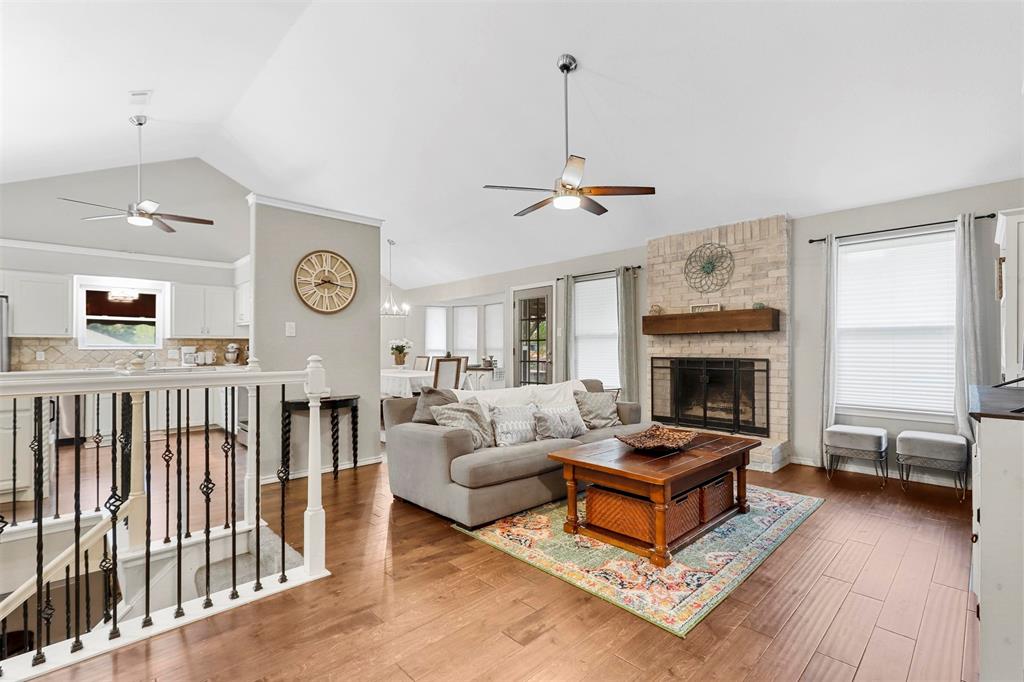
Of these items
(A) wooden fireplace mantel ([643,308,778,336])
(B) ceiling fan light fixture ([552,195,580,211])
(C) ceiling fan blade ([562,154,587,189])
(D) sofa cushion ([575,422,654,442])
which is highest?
(C) ceiling fan blade ([562,154,587,189])

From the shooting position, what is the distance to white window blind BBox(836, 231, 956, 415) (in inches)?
165

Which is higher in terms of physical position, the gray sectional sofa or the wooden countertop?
the wooden countertop

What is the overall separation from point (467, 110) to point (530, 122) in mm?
617

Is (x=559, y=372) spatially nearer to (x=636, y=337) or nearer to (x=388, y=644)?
(x=636, y=337)

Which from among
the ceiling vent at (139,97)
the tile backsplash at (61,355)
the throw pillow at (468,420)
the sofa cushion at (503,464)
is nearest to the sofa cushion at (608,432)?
the sofa cushion at (503,464)

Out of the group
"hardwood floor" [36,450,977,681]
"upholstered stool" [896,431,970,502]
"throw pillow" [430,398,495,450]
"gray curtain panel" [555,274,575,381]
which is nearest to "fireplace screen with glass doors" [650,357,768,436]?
"upholstered stool" [896,431,970,502]

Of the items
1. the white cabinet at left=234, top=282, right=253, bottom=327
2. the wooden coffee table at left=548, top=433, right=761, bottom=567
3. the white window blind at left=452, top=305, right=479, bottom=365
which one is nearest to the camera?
the wooden coffee table at left=548, top=433, right=761, bottom=567

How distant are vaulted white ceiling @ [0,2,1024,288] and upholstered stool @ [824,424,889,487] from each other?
83.4 inches

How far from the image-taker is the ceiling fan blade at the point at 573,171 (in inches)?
129

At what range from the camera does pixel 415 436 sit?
A: 3.41 metres

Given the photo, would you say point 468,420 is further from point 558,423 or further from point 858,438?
point 858,438

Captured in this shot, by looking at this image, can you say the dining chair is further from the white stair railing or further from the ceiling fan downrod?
the ceiling fan downrod

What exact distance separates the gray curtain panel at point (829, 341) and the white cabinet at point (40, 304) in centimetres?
912

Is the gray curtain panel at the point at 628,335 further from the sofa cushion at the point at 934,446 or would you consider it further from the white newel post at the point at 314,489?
the white newel post at the point at 314,489
